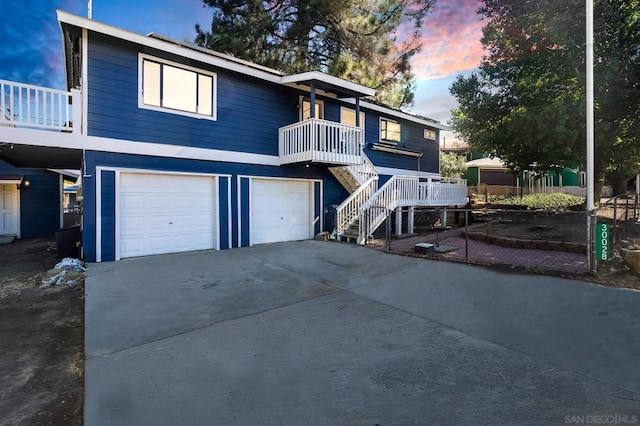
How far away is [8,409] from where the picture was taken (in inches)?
114

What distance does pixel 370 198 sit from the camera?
11.6 m

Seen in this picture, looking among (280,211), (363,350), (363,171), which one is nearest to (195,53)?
(280,211)

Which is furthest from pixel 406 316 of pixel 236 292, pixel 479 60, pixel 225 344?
pixel 479 60

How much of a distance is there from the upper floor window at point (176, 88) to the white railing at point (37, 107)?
1.55m

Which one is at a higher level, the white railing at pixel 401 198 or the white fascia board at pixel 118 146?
the white fascia board at pixel 118 146

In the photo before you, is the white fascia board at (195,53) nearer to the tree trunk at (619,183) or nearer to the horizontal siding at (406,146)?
the horizontal siding at (406,146)

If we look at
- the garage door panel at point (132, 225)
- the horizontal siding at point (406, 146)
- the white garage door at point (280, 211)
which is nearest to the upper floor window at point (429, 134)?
the horizontal siding at point (406, 146)

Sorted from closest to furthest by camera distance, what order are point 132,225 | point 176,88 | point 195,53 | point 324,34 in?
point 132,225
point 195,53
point 176,88
point 324,34

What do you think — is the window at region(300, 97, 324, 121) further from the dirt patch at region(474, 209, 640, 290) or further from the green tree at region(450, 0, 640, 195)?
the dirt patch at region(474, 209, 640, 290)

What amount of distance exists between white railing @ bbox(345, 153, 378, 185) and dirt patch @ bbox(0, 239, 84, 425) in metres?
8.84

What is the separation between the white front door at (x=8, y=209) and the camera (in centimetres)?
1442

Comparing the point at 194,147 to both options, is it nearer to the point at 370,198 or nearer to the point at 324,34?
the point at 370,198

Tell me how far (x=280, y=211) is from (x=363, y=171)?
3.55 metres

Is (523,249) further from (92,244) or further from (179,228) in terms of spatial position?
(92,244)
